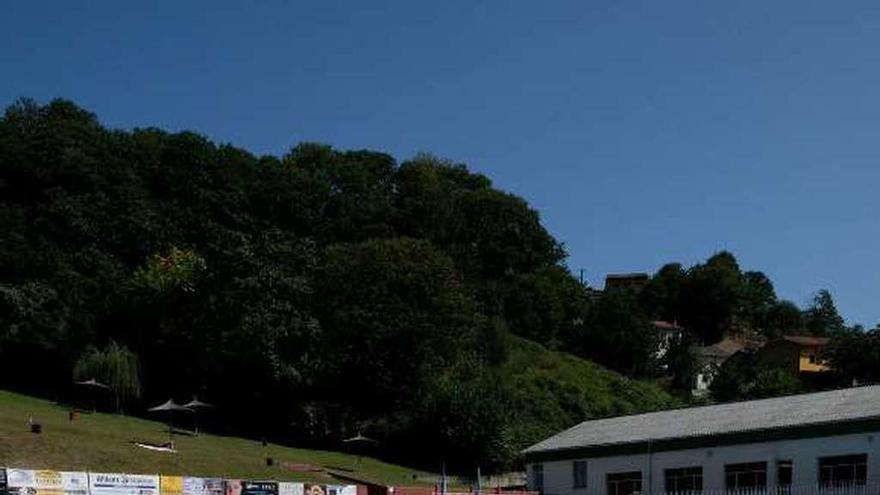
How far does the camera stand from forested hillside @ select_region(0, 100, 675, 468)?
273 ft

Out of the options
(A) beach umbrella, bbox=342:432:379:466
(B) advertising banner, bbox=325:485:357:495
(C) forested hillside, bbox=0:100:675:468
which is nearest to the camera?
(B) advertising banner, bbox=325:485:357:495

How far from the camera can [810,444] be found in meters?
51.1

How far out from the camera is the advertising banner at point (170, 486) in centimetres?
4938

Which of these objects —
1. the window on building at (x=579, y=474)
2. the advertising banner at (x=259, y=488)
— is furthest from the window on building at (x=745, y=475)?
the advertising banner at (x=259, y=488)

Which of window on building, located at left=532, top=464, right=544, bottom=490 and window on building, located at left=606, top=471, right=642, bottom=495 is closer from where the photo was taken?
window on building, located at left=606, top=471, right=642, bottom=495

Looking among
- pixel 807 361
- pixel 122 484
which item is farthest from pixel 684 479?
pixel 807 361

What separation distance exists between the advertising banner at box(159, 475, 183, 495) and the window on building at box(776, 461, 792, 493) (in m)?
23.2

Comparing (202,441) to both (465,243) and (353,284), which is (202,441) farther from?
(465,243)

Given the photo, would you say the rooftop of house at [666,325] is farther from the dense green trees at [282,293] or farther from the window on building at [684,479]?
the window on building at [684,479]

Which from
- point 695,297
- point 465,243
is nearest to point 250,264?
point 465,243

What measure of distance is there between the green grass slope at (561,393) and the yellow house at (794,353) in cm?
4155

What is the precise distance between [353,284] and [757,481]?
3795cm

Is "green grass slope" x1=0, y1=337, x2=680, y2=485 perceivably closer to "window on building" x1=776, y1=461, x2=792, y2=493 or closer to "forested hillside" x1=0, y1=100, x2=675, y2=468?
"forested hillside" x1=0, y1=100, x2=675, y2=468

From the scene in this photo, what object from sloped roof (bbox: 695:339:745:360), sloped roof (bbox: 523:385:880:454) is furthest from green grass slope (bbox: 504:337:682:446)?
sloped roof (bbox: 695:339:745:360)
